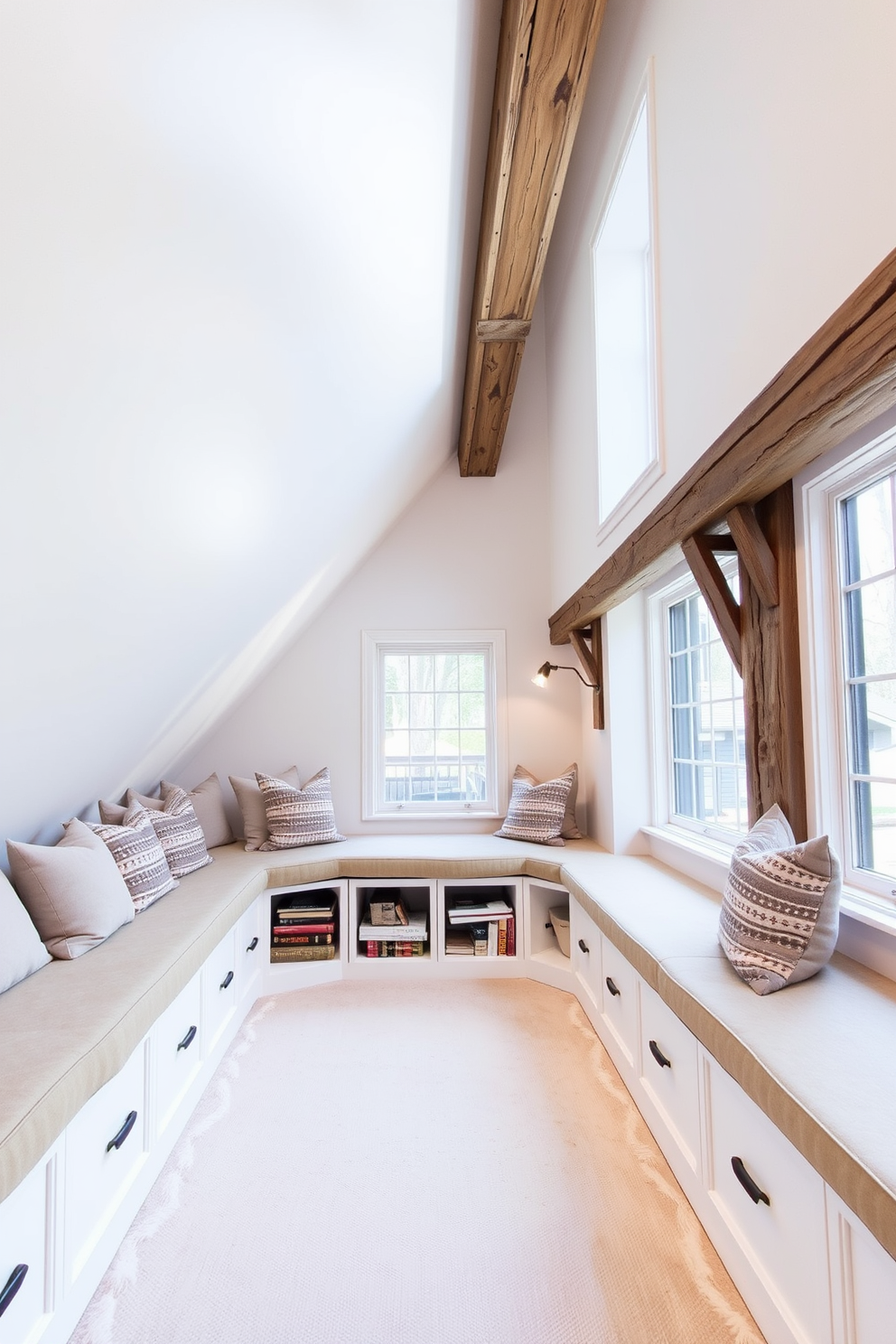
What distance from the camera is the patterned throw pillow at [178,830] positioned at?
120 inches

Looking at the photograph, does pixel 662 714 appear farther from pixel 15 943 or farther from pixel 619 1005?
pixel 15 943

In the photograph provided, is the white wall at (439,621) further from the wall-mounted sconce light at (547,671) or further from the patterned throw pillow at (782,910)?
the patterned throw pillow at (782,910)

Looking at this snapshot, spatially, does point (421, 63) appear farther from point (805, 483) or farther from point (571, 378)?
point (571, 378)

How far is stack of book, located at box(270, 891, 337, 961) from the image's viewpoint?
132 inches

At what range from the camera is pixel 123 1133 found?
5.43 feet

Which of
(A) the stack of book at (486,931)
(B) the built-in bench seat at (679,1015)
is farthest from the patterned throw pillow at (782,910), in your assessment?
(A) the stack of book at (486,931)

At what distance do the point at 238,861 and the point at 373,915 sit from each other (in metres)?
0.72

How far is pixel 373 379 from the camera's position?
8.20ft

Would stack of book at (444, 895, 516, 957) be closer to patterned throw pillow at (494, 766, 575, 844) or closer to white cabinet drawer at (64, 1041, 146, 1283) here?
patterned throw pillow at (494, 766, 575, 844)

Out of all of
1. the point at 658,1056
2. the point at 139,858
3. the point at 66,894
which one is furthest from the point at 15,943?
the point at 658,1056

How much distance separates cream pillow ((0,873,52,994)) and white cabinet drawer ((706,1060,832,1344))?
176 cm

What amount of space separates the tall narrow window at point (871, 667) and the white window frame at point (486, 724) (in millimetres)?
2550

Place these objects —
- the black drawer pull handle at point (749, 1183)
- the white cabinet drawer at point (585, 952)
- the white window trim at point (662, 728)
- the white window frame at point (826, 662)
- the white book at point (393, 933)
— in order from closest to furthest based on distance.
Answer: the black drawer pull handle at point (749, 1183) → the white window frame at point (826, 662) → the white cabinet drawer at point (585, 952) → the white window trim at point (662, 728) → the white book at point (393, 933)

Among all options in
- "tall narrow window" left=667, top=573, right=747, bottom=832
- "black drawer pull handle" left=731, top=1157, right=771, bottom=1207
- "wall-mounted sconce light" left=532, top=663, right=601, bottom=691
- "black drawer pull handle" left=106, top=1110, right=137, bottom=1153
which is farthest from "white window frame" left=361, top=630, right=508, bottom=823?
"black drawer pull handle" left=731, top=1157, right=771, bottom=1207
